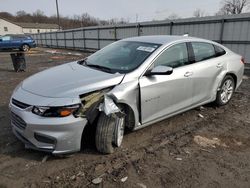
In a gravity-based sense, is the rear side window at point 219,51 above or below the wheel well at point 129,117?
above

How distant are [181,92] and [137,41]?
3.97ft

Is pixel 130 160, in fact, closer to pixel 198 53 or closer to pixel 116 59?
pixel 116 59

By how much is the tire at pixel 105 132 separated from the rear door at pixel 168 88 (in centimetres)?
55

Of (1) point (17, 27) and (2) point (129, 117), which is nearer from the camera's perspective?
(2) point (129, 117)

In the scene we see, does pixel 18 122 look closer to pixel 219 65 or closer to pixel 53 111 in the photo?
pixel 53 111

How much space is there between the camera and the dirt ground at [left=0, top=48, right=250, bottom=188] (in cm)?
266

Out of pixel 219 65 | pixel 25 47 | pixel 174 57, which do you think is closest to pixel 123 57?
pixel 174 57

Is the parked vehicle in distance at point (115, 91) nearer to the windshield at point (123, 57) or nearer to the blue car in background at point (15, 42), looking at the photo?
the windshield at point (123, 57)

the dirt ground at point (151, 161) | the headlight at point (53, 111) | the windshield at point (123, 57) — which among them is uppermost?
the windshield at point (123, 57)

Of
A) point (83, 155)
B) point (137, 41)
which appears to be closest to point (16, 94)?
point (83, 155)

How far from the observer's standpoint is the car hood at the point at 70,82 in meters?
2.88

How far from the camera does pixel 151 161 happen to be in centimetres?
306

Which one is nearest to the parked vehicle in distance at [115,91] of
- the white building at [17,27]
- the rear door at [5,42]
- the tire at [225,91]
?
the tire at [225,91]

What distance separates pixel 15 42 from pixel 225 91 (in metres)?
22.9
